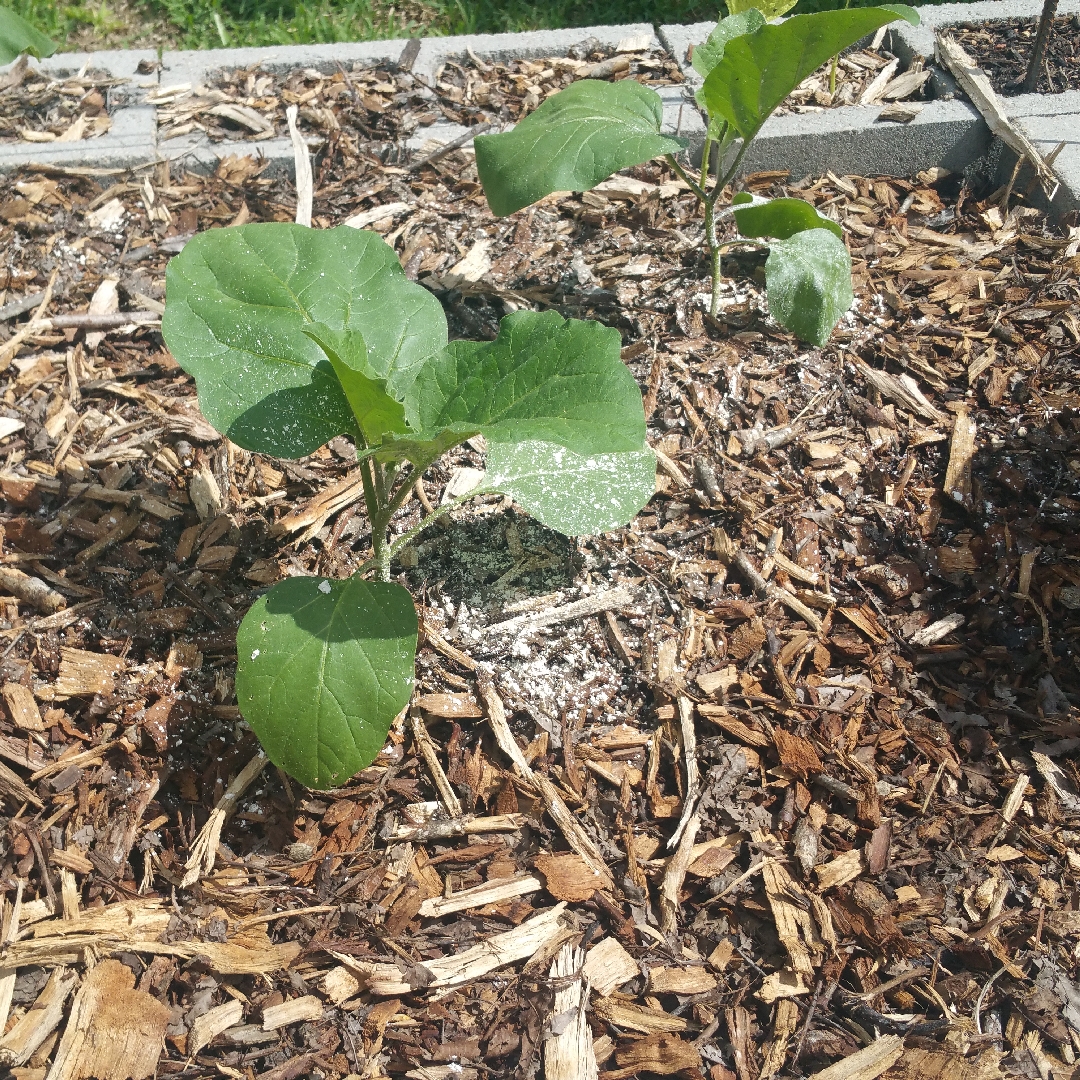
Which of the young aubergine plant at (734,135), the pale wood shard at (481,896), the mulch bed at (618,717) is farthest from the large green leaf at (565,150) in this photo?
the pale wood shard at (481,896)

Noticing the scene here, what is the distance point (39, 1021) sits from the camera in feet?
4.50

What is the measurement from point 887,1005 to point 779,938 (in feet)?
0.57

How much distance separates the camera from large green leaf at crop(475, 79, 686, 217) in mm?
1788

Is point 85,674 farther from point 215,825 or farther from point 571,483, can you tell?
point 571,483

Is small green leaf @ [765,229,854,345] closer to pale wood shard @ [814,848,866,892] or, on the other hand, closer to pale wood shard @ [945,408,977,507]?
pale wood shard @ [945,408,977,507]

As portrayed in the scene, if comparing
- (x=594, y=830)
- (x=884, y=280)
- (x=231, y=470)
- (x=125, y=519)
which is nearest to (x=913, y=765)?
(x=594, y=830)

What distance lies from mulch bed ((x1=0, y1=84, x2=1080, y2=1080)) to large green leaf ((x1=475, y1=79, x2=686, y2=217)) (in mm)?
402

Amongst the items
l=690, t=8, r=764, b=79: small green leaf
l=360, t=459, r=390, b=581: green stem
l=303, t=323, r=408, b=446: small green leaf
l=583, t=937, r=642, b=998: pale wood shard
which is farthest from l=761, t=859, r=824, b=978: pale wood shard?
l=690, t=8, r=764, b=79: small green leaf

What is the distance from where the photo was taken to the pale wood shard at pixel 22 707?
1.61 meters

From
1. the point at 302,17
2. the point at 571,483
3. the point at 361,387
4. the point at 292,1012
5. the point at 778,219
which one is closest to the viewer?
the point at 361,387

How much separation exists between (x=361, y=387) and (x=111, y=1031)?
974 mm

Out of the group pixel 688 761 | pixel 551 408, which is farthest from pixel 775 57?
pixel 688 761

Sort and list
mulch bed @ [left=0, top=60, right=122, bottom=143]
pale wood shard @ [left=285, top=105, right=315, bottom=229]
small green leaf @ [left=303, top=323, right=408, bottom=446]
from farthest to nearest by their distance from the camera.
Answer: mulch bed @ [left=0, top=60, right=122, bottom=143] < pale wood shard @ [left=285, top=105, right=315, bottom=229] < small green leaf @ [left=303, top=323, right=408, bottom=446]

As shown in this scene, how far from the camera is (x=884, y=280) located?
7.59 ft
